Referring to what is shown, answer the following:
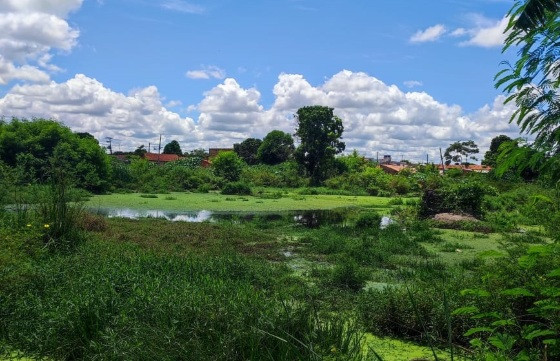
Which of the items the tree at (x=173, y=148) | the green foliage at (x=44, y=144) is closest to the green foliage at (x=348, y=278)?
the green foliage at (x=44, y=144)

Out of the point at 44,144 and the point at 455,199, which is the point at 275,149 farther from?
the point at 455,199

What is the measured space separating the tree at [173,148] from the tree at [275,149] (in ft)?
73.1

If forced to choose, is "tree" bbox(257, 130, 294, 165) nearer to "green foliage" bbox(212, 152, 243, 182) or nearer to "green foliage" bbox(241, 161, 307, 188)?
"green foliage" bbox(241, 161, 307, 188)

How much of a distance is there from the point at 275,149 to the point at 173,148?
24698mm

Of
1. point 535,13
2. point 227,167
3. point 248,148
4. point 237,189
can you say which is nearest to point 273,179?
point 227,167

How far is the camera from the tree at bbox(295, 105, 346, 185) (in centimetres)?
3938

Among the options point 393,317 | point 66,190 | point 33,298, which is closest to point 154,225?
point 66,190

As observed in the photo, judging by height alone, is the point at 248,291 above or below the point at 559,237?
below

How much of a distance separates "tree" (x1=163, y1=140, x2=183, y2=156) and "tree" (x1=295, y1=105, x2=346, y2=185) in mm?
38761

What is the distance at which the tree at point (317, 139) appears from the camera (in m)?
39.4

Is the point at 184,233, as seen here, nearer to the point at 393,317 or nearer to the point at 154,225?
the point at 154,225

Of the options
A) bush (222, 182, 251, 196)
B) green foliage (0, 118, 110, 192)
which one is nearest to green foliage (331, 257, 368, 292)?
green foliage (0, 118, 110, 192)

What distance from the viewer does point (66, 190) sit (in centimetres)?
848

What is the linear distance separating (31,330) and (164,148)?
74.8m
